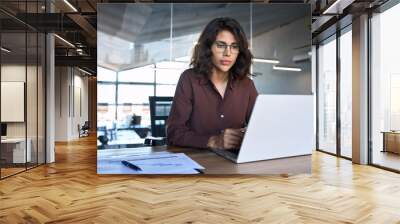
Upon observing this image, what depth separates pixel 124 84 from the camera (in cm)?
548

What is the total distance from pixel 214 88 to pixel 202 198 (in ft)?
5.30

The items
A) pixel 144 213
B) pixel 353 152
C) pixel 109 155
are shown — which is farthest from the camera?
pixel 353 152

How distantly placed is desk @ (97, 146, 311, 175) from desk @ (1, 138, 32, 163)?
6.21ft

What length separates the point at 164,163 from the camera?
533 cm

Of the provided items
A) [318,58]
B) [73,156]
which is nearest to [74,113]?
[73,156]

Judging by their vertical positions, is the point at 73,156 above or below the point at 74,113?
below

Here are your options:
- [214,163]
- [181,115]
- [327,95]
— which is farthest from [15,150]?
[327,95]

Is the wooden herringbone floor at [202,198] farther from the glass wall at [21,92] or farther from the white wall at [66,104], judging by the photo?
the white wall at [66,104]

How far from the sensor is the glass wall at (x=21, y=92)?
6.15 metres

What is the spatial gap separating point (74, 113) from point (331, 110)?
34.9 feet

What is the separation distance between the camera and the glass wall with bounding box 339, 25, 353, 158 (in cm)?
799

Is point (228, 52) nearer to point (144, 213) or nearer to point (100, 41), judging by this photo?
point (100, 41)

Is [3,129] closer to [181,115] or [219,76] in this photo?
[181,115]

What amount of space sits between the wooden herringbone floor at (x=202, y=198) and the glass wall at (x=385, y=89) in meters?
0.70
